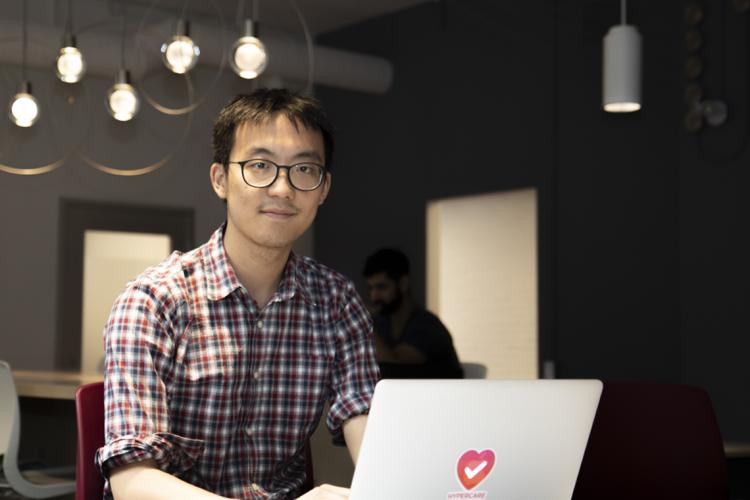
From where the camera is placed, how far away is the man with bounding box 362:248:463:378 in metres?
4.78

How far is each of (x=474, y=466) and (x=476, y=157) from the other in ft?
17.5

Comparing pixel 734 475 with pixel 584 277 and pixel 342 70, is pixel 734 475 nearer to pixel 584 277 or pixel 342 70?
pixel 584 277

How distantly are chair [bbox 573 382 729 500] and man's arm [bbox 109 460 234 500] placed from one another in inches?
46.9

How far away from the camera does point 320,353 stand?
2035 mm

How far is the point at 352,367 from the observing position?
205cm

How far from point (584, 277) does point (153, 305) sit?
14.8ft

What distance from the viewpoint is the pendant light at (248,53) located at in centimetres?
426

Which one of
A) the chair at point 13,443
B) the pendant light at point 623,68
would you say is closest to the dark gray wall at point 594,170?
the pendant light at point 623,68

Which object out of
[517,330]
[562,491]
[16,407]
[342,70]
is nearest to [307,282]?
[562,491]

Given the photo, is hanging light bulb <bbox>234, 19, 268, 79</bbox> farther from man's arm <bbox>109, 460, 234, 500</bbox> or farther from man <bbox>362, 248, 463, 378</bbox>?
man's arm <bbox>109, 460, 234, 500</bbox>

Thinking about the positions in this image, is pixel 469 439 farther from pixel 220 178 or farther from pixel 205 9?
pixel 205 9

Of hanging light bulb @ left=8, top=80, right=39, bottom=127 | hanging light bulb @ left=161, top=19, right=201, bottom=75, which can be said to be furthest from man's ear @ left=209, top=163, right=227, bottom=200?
hanging light bulb @ left=8, top=80, right=39, bottom=127

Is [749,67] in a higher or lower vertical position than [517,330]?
higher

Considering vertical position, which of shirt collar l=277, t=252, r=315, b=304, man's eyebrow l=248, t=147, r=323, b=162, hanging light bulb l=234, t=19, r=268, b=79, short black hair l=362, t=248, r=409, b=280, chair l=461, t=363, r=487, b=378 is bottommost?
chair l=461, t=363, r=487, b=378
